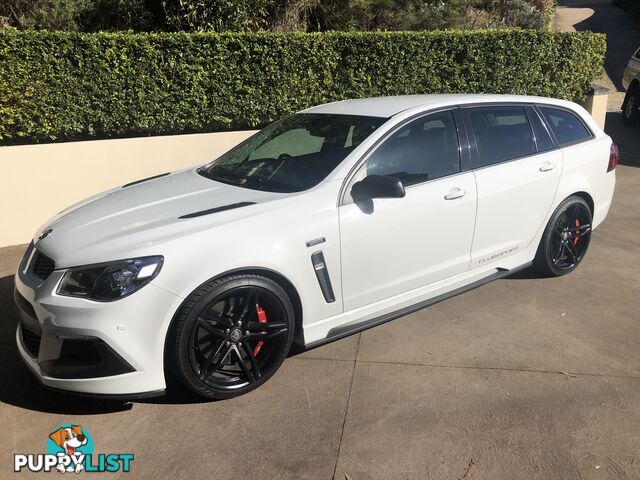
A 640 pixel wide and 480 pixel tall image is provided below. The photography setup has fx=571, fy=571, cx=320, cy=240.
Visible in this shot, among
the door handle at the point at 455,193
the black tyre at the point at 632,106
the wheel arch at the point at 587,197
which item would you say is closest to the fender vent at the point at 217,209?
the door handle at the point at 455,193

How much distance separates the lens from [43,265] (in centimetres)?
317

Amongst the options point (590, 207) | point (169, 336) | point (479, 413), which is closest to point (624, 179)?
point (590, 207)

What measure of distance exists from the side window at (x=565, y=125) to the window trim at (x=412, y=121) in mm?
1053

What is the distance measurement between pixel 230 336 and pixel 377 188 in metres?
1.22

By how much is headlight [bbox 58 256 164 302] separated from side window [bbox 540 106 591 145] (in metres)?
3.50

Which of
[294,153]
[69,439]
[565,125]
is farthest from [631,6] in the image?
[69,439]

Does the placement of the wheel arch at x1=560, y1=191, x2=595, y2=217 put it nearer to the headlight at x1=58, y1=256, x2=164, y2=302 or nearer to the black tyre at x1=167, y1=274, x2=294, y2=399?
the black tyre at x1=167, y1=274, x2=294, y2=399

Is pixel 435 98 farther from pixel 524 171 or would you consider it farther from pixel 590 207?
pixel 590 207

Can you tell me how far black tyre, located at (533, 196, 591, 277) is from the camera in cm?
475

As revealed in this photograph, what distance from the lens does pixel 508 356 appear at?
3709 millimetres

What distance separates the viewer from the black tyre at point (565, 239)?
15.6ft

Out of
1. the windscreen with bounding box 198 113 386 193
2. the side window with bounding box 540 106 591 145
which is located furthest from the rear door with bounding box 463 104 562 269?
the windscreen with bounding box 198 113 386 193

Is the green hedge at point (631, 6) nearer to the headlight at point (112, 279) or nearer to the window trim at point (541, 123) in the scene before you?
the window trim at point (541, 123)

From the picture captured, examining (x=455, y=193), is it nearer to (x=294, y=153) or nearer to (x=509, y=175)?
(x=509, y=175)
